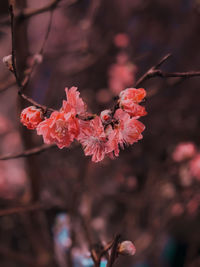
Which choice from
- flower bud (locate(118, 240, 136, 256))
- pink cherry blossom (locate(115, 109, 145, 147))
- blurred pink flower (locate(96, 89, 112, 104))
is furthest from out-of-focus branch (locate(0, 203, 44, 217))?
blurred pink flower (locate(96, 89, 112, 104))

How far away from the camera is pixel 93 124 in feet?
1.54

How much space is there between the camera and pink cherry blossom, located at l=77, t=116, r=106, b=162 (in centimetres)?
46

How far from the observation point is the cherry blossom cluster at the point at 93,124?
0.45m

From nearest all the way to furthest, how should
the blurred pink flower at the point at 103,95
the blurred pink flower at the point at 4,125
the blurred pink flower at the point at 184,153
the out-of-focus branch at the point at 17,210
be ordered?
the out-of-focus branch at the point at 17,210, the blurred pink flower at the point at 184,153, the blurred pink flower at the point at 103,95, the blurred pink flower at the point at 4,125

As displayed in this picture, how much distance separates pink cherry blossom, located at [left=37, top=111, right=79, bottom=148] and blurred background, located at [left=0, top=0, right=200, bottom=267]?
49 centimetres

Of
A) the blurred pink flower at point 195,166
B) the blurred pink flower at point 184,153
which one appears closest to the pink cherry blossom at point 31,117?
the blurred pink flower at point 184,153

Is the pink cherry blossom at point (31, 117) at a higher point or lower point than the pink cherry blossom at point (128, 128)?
higher

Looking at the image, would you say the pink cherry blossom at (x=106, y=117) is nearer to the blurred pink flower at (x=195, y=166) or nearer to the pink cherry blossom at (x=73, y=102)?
the pink cherry blossom at (x=73, y=102)

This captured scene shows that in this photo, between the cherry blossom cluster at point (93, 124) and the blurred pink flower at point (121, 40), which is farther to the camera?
the blurred pink flower at point (121, 40)

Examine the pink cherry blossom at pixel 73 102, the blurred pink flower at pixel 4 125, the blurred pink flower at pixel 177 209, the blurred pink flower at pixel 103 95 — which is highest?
the blurred pink flower at pixel 4 125

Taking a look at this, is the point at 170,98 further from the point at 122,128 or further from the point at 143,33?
the point at 122,128

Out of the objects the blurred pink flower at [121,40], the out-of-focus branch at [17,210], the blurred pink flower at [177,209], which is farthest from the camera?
the blurred pink flower at [121,40]

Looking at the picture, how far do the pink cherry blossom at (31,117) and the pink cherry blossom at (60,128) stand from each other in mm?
25

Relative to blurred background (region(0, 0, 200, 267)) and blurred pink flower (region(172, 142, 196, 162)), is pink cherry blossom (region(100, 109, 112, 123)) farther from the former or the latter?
blurred pink flower (region(172, 142, 196, 162))
